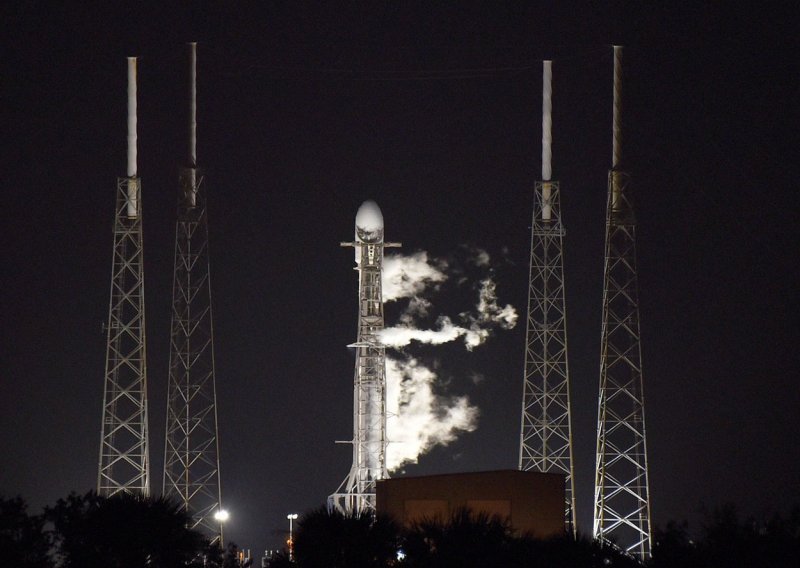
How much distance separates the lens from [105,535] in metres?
40.0

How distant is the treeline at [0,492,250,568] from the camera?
39.0 m

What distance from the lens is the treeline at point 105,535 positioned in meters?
39.0

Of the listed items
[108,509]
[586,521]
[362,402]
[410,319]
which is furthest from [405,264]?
[108,509]

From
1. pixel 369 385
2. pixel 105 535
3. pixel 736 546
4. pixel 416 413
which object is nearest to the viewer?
pixel 736 546

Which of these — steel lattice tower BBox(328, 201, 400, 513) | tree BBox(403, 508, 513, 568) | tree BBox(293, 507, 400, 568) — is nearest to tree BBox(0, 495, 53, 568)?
tree BBox(293, 507, 400, 568)

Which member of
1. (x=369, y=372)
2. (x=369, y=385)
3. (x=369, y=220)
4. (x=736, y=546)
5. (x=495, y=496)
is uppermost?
(x=369, y=220)

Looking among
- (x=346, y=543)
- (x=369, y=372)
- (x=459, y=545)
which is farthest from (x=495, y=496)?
(x=459, y=545)

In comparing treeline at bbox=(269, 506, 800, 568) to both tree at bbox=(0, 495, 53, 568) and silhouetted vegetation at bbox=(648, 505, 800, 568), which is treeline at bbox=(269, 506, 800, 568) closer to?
silhouetted vegetation at bbox=(648, 505, 800, 568)

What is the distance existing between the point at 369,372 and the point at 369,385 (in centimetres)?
70

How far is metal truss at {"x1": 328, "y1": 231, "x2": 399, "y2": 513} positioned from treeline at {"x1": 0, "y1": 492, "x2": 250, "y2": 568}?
29299 millimetres

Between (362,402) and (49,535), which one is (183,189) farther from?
(49,535)

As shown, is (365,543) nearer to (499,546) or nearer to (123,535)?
(499,546)

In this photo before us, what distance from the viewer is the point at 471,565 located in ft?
121

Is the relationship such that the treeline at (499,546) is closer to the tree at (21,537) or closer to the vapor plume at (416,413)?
the tree at (21,537)
